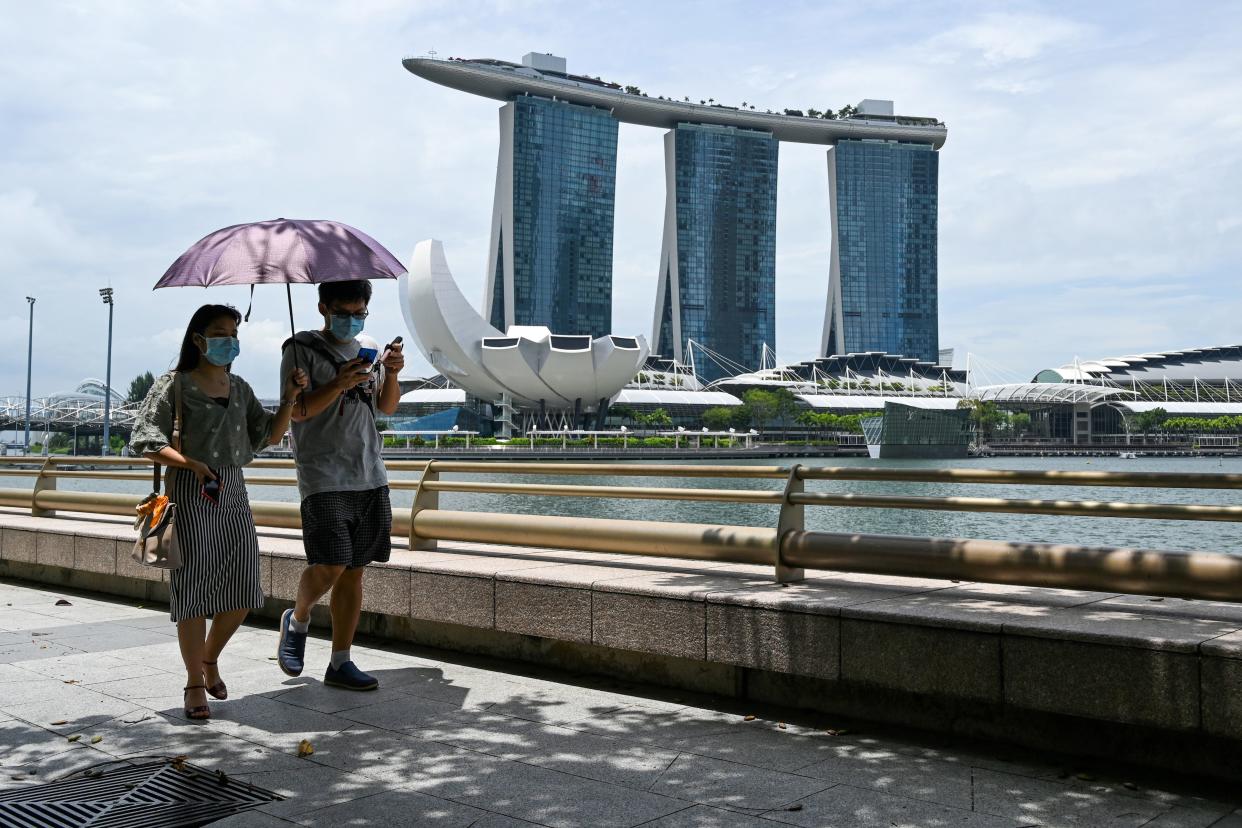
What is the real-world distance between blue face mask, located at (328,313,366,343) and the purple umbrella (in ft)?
0.55

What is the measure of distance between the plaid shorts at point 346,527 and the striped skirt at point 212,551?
274mm

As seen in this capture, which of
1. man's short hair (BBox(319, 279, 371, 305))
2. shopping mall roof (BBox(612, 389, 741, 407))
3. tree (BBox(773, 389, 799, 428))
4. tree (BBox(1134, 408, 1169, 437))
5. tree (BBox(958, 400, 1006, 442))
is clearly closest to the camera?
man's short hair (BBox(319, 279, 371, 305))

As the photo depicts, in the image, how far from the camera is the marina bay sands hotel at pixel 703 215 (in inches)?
4843

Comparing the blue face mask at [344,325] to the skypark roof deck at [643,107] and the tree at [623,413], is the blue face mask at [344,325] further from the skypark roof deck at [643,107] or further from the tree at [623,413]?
the skypark roof deck at [643,107]

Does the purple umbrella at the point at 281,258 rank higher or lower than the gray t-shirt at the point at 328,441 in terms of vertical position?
higher

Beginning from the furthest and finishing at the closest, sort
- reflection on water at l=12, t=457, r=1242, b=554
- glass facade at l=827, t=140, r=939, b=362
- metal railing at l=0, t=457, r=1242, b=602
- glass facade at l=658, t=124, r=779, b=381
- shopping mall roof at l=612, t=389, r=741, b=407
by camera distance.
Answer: glass facade at l=827, t=140, r=939, b=362, glass facade at l=658, t=124, r=779, b=381, shopping mall roof at l=612, t=389, r=741, b=407, reflection on water at l=12, t=457, r=1242, b=554, metal railing at l=0, t=457, r=1242, b=602

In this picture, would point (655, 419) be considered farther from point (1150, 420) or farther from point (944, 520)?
point (944, 520)

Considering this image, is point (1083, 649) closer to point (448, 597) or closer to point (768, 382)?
point (448, 597)

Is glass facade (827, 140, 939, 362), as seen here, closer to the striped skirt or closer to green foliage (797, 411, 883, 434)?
green foliage (797, 411, 883, 434)

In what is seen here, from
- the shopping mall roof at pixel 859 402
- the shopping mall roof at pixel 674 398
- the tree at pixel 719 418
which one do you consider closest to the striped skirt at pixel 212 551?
A: the shopping mall roof at pixel 674 398

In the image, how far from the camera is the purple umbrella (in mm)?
4988

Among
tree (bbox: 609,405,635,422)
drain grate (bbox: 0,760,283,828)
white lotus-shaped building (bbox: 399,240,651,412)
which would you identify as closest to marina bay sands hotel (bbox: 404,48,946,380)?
tree (bbox: 609,405,635,422)

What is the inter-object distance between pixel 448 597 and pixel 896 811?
3092 mm

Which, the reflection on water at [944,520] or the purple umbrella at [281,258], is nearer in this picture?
the purple umbrella at [281,258]
